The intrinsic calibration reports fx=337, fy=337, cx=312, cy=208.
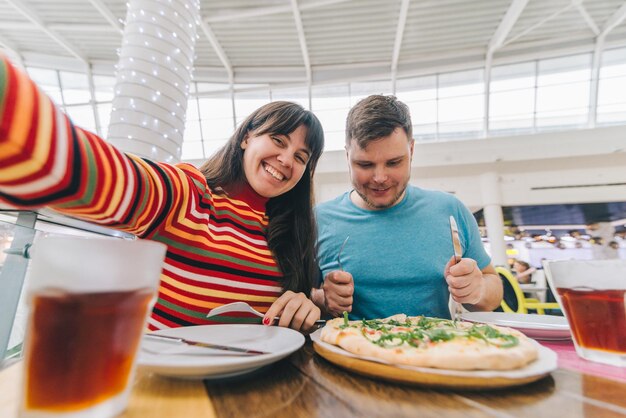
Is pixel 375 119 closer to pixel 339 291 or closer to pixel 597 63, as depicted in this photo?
pixel 339 291

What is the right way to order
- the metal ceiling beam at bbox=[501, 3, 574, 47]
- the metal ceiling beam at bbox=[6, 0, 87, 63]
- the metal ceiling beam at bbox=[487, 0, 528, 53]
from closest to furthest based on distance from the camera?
the metal ceiling beam at bbox=[501, 3, 574, 47] → the metal ceiling beam at bbox=[487, 0, 528, 53] → the metal ceiling beam at bbox=[6, 0, 87, 63]

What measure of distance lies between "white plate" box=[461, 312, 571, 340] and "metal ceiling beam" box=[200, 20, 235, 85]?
9.99 metres

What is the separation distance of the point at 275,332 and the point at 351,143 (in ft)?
3.91

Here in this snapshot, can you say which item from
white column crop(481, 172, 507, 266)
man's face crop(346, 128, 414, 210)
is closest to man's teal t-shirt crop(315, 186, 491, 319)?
man's face crop(346, 128, 414, 210)

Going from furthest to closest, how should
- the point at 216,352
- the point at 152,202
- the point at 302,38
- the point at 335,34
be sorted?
the point at 335,34, the point at 302,38, the point at 152,202, the point at 216,352

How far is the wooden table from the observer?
1.42ft

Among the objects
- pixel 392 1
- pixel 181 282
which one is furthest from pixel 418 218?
pixel 392 1

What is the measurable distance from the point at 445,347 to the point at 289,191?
3.51 ft

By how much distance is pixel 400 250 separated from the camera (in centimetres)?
173

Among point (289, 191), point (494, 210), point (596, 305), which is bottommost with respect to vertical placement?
point (596, 305)

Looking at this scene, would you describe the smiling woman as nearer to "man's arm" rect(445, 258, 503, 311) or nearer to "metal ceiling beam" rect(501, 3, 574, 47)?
"man's arm" rect(445, 258, 503, 311)

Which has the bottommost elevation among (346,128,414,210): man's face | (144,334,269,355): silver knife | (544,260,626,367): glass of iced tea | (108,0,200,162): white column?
(144,334,269,355): silver knife

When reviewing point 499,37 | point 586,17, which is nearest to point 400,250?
point 499,37

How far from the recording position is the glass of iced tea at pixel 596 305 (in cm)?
66
